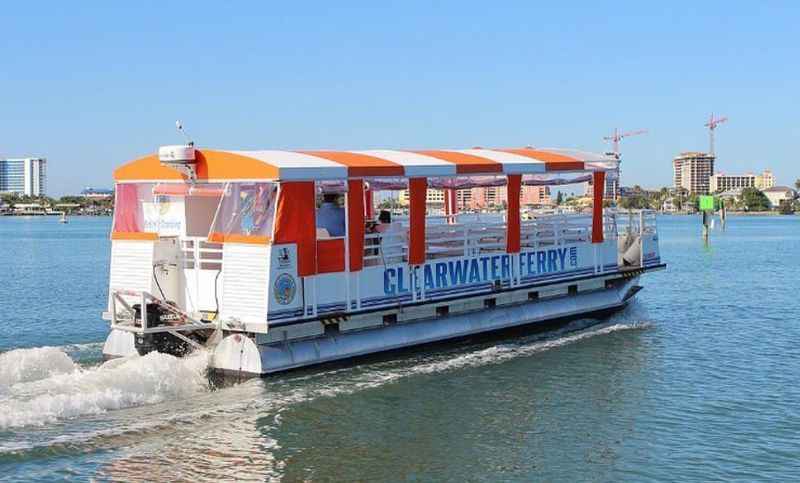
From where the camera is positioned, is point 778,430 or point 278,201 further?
point 278,201

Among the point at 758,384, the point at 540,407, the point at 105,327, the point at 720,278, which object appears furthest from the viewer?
the point at 720,278

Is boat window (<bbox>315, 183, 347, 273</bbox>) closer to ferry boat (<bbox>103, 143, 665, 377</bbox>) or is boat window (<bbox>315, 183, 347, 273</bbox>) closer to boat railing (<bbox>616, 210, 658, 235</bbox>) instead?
ferry boat (<bbox>103, 143, 665, 377</bbox>)

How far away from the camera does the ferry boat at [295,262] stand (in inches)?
664

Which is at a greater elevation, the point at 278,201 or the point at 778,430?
the point at 278,201

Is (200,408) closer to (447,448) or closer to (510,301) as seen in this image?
(447,448)

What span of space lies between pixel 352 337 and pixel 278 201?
125 inches

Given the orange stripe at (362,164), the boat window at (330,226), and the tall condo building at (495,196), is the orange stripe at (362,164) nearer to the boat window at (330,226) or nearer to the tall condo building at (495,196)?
the boat window at (330,226)

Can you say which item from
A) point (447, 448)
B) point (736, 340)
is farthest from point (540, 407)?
point (736, 340)

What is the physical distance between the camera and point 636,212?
26516 mm

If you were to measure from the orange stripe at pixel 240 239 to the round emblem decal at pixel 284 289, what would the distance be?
0.67 m

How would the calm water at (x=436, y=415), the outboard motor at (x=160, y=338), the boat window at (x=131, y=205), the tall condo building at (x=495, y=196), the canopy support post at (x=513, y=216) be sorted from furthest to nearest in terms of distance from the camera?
1. the tall condo building at (x=495, y=196)
2. the canopy support post at (x=513, y=216)
3. the boat window at (x=131, y=205)
4. the outboard motor at (x=160, y=338)
5. the calm water at (x=436, y=415)

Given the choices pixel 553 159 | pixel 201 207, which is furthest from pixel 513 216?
pixel 201 207

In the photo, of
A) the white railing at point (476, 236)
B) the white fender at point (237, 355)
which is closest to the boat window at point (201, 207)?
the white fender at point (237, 355)

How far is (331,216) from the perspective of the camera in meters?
18.2
